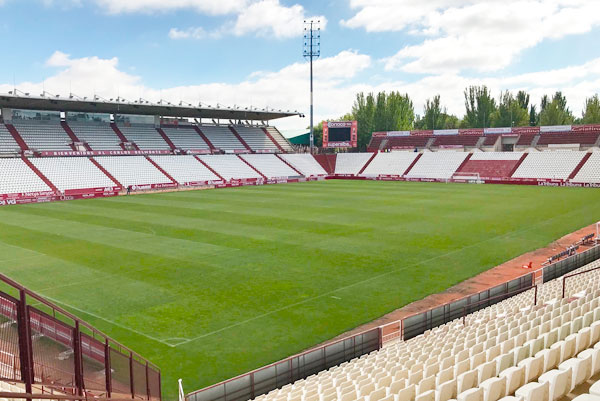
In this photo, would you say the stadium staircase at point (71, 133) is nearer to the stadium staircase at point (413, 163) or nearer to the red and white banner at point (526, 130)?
the stadium staircase at point (413, 163)

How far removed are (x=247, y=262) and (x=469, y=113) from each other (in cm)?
8369

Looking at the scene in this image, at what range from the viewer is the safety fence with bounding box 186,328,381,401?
31.0 ft

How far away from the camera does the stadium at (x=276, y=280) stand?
706 centimetres

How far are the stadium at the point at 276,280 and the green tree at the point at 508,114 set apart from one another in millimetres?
26477

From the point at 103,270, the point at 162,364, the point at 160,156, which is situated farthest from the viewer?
the point at 160,156

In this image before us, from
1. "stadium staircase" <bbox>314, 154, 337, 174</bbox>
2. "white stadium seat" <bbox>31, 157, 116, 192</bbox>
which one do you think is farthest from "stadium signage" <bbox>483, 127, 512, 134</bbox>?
"white stadium seat" <bbox>31, 157, 116, 192</bbox>

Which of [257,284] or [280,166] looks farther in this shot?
[280,166]

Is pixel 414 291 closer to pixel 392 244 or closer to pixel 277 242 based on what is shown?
pixel 392 244

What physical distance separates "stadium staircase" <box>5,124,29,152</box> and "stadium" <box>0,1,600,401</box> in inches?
9.1

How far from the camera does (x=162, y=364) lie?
12.2m

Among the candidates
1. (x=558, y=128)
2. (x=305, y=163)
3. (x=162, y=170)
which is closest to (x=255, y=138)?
(x=305, y=163)

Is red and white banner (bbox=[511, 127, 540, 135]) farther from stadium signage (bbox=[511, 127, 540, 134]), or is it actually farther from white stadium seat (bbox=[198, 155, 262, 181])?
white stadium seat (bbox=[198, 155, 262, 181])

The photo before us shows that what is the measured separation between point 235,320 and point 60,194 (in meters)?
42.4

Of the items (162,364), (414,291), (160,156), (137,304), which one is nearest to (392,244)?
(414,291)
